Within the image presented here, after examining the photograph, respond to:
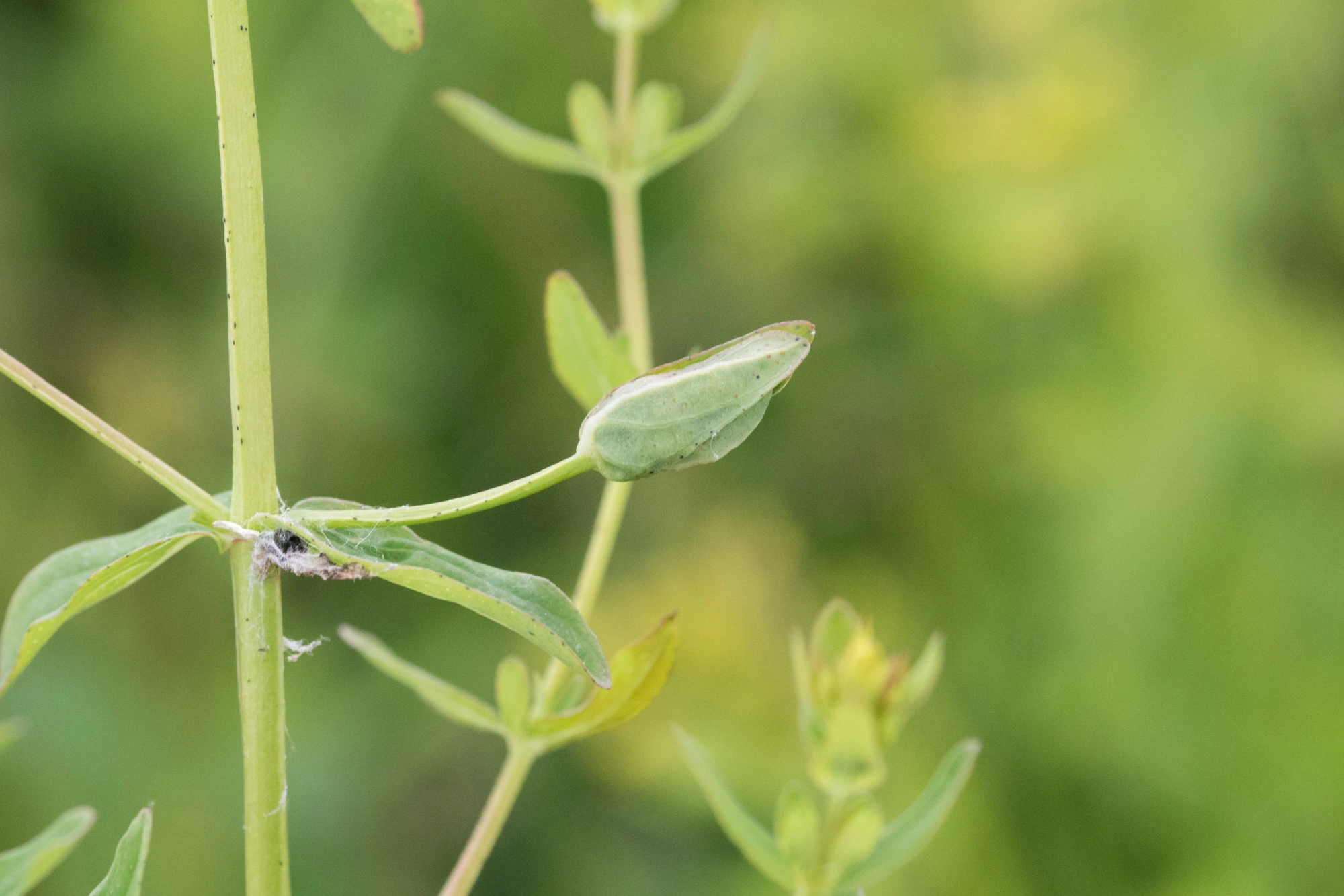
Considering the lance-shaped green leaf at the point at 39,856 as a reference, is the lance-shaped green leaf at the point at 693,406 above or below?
above

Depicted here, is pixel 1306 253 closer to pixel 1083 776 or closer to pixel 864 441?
pixel 864 441

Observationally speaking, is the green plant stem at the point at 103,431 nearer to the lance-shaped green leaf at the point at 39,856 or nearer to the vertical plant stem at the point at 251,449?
the vertical plant stem at the point at 251,449

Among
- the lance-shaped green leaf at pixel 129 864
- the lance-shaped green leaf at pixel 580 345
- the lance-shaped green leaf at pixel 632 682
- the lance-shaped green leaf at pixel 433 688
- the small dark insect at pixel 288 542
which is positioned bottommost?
the lance-shaped green leaf at pixel 129 864

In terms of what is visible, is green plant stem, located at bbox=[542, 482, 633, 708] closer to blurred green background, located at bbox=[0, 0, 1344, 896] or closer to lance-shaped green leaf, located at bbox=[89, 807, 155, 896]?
lance-shaped green leaf, located at bbox=[89, 807, 155, 896]

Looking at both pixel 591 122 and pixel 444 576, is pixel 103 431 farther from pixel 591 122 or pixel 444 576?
pixel 591 122

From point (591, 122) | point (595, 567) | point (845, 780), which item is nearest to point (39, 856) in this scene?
point (595, 567)

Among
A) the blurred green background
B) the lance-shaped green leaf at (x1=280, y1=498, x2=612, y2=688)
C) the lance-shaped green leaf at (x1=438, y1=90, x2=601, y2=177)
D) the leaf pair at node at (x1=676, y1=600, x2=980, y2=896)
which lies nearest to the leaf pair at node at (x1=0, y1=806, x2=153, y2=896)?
the lance-shaped green leaf at (x1=280, y1=498, x2=612, y2=688)

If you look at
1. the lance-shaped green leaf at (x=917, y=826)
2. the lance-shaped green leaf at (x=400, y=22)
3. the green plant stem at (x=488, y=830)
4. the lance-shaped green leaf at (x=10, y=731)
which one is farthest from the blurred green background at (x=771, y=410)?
the lance-shaped green leaf at (x=400, y=22)
